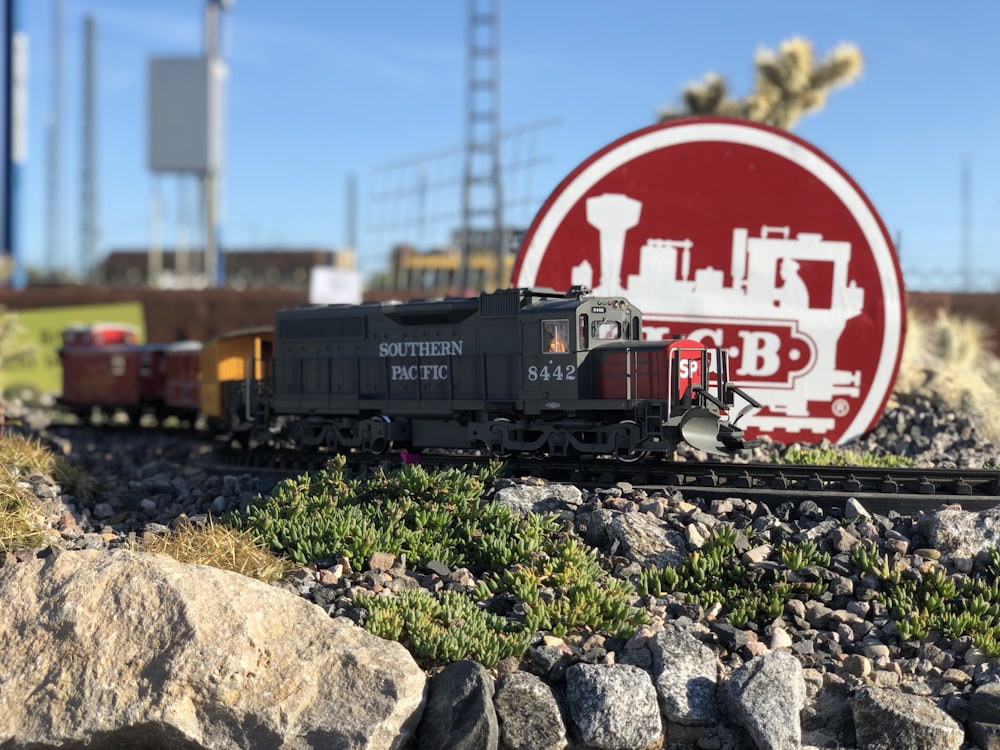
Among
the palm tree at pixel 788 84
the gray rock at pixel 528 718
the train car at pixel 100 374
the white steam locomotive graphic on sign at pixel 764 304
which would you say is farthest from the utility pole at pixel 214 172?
the gray rock at pixel 528 718

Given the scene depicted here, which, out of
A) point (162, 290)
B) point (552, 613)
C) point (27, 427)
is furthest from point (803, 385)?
point (162, 290)


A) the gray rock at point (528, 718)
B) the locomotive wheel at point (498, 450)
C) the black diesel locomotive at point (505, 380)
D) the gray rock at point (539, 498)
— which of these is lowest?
the gray rock at point (528, 718)

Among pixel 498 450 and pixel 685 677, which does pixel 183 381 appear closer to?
pixel 498 450

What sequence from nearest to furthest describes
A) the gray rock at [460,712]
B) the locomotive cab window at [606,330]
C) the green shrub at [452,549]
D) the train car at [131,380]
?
1. the gray rock at [460,712]
2. the green shrub at [452,549]
3. the locomotive cab window at [606,330]
4. the train car at [131,380]

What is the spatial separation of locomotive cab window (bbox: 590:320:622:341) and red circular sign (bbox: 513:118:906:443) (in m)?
3.02

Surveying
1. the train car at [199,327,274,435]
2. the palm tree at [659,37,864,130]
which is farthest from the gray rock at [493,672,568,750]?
the palm tree at [659,37,864,130]

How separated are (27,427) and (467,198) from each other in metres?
21.0

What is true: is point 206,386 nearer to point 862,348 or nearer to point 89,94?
point 862,348

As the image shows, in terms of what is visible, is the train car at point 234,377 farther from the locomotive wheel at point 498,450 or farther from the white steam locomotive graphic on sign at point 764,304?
the white steam locomotive graphic on sign at point 764,304

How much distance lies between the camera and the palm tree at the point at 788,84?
29.6 meters

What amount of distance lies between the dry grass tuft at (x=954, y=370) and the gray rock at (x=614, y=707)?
1144cm

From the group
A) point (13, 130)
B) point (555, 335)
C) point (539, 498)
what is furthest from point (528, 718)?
point (13, 130)

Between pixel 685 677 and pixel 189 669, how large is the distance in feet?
15.3

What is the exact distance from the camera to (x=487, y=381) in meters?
15.2
